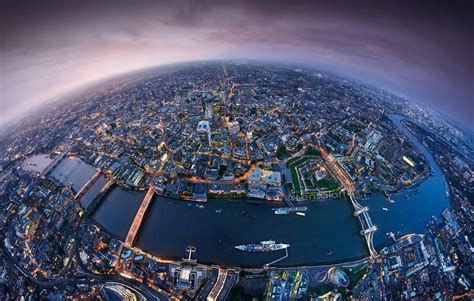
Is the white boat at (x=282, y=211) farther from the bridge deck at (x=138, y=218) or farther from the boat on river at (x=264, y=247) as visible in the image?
the bridge deck at (x=138, y=218)

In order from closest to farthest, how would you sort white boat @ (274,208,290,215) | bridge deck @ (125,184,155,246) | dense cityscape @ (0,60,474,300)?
dense cityscape @ (0,60,474,300) < bridge deck @ (125,184,155,246) < white boat @ (274,208,290,215)

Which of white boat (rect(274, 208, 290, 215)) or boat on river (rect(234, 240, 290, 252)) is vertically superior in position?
white boat (rect(274, 208, 290, 215))

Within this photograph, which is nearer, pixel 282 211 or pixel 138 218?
pixel 138 218

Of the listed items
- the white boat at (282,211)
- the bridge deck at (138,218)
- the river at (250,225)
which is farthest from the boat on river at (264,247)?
the bridge deck at (138,218)

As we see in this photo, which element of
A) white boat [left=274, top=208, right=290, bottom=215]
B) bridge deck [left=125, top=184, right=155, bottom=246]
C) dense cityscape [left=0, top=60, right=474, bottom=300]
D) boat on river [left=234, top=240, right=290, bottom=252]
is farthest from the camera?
white boat [left=274, top=208, right=290, bottom=215]

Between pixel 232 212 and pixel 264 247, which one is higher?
pixel 232 212

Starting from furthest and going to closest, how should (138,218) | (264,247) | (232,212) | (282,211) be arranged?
1. (232,212)
2. (282,211)
3. (138,218)
4. (264,247)

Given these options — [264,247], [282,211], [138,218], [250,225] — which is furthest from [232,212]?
[138,218]

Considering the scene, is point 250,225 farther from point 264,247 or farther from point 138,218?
point 138,218

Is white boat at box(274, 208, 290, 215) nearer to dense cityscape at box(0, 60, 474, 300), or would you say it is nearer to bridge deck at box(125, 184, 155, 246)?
dense cityscape at box(0, 60, 474, 300)

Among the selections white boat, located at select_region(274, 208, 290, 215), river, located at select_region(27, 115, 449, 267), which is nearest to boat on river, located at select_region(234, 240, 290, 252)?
river, located at select_region(27, 115, 449, 267)
